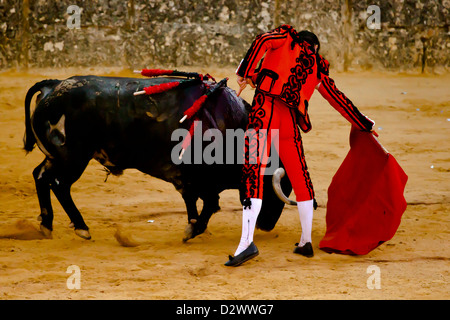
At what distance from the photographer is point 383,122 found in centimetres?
892

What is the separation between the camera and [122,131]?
199 inches

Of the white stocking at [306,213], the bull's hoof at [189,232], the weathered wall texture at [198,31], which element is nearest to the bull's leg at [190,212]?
the bull's hoof at [189,232]

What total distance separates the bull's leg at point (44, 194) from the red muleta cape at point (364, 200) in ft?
6.40

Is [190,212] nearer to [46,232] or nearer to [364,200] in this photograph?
[46,232]

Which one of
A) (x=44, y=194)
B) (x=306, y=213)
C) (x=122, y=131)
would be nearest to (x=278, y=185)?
(x=306, y=213)

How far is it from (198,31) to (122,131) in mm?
5865

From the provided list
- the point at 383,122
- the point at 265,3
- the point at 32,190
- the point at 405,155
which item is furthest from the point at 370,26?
the point at 32,190

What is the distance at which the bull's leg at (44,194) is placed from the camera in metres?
5.18

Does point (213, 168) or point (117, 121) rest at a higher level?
point (117, 121)

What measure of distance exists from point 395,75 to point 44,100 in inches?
276

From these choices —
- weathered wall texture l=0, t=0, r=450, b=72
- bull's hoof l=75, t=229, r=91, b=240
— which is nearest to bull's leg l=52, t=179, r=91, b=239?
bull's hoof l=75, t=229, r=91, b=240

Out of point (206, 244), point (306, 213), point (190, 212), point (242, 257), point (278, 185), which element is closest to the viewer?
point (242, 257)

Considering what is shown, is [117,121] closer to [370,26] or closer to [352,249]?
[352,249]

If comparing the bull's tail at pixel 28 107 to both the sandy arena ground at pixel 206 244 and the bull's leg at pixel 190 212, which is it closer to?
the sandy arena ground at pixel 206 244
